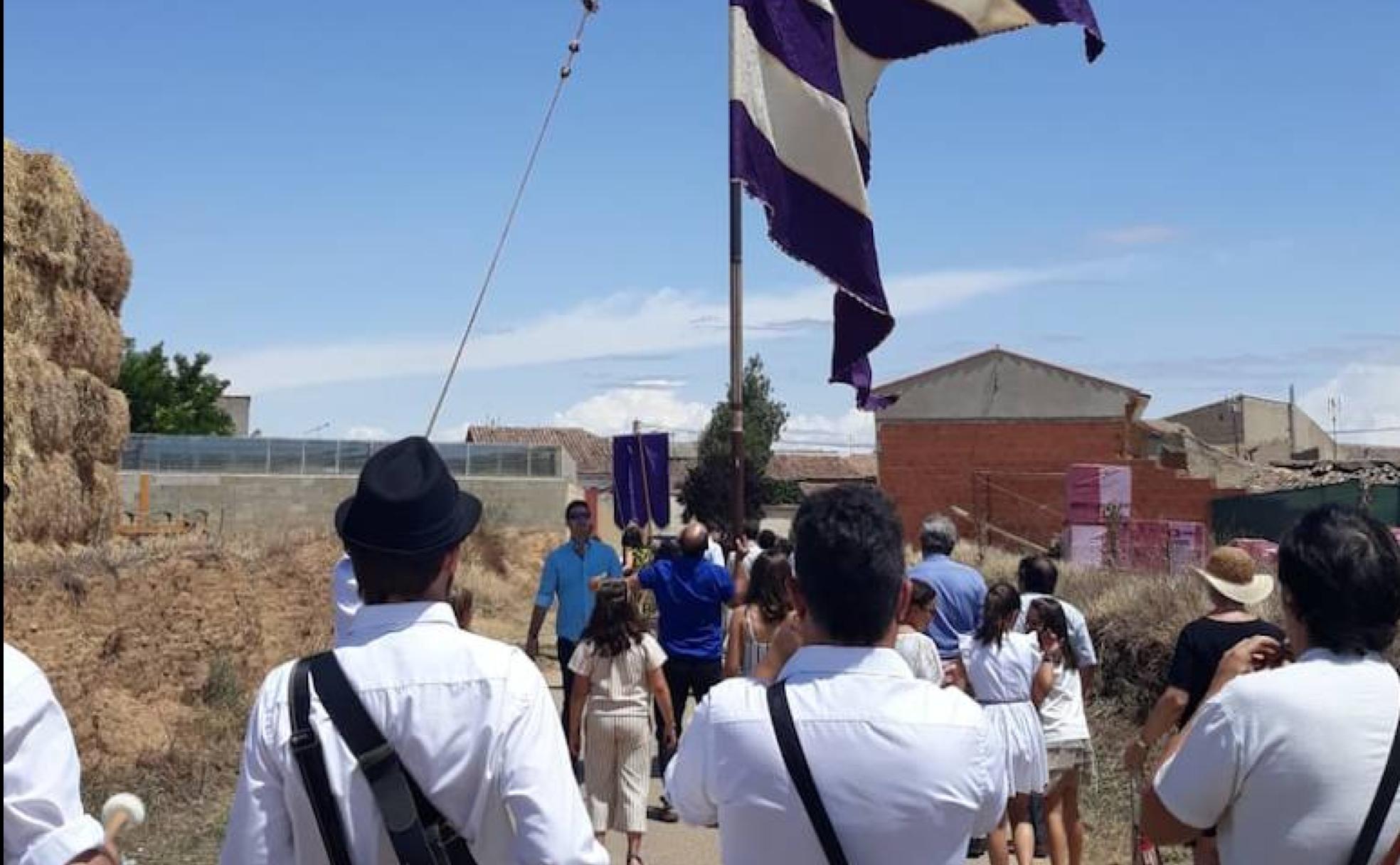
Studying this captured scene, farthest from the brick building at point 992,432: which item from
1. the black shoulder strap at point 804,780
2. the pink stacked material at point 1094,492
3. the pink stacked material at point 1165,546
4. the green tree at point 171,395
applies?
the black shoulder strap at point 804,780

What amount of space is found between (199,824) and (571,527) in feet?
9.88

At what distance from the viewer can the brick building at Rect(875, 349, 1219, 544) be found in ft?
116

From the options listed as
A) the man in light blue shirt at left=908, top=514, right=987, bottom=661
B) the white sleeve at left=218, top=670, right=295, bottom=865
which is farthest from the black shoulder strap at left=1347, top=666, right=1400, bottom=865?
the man in light blue shirt at left=908, top=514, right=987, bottom=661

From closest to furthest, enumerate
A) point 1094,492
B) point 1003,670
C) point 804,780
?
1. point 804,780
2. point 1003,670
3. point 1094,492

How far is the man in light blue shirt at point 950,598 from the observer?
7.43m

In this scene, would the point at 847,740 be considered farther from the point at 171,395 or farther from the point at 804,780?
the point at 171,395

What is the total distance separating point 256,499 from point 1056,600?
2468 cm

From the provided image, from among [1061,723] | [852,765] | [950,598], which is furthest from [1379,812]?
[950,598]

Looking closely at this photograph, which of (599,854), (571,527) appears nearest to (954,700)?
(599,854)

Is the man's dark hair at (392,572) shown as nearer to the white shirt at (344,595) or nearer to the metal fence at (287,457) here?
the white shirt at (344,595)

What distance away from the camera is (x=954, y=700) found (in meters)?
2.78

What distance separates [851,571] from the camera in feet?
9.15

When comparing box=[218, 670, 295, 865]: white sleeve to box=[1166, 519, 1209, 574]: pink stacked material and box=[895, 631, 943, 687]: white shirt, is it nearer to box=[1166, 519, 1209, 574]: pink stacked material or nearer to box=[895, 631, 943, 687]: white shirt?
box=[895, 631, 943, 687]: white shirt

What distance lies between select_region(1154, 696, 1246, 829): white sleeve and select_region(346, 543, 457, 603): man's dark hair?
63.4 inches
